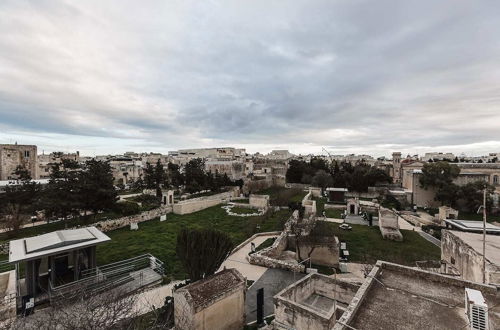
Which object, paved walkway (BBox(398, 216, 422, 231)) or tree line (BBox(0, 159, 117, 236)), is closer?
tree line (BBox(0, 159, 117, 236))

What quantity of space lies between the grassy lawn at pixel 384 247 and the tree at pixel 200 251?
10.3 m

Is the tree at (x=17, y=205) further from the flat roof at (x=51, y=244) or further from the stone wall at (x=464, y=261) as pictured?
the stone wall at (x=464, y=261)

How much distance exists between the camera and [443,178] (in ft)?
119

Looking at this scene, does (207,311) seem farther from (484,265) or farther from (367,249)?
(367,249)

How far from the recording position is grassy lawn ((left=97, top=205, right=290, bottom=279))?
53.7 ft

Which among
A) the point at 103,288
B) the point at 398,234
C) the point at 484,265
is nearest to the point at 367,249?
the point at 398,234

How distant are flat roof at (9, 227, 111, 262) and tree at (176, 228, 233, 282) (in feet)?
15.7

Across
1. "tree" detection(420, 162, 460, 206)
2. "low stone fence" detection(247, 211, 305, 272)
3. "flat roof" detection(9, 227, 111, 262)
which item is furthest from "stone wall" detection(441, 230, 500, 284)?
"tree" detection(420, 162, 460, 206)

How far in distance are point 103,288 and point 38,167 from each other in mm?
52430

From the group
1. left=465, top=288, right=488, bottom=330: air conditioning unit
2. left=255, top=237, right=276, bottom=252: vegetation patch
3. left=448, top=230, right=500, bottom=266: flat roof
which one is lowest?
left=255, top=237, right=276, bottom=252: vegetation patch

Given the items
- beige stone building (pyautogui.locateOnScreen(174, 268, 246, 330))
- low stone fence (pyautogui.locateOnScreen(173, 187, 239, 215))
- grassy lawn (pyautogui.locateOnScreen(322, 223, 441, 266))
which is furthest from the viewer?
low stone fence (pyautogui.locateOnScreen(173, 187, 239, 215))

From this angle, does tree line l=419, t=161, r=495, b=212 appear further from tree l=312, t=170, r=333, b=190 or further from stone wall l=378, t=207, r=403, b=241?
stone wall l=378, t=207, r=403, b=241

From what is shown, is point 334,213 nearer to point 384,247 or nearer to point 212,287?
point 384,247

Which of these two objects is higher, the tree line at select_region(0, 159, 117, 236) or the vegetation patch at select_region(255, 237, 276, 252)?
the tree line at select_region(0, 159, 117, 236)
